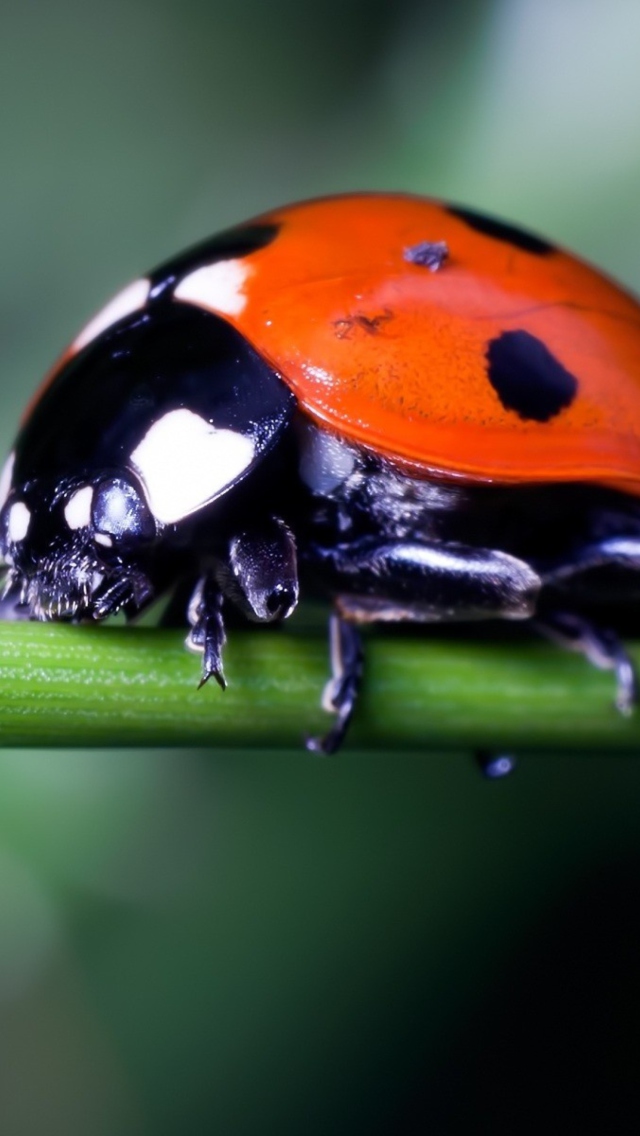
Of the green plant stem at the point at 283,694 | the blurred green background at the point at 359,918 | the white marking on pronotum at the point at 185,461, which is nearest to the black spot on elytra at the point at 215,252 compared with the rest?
the white marking on pronotum at the point at 185,461

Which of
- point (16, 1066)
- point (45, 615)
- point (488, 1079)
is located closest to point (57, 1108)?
point (16, 1066)

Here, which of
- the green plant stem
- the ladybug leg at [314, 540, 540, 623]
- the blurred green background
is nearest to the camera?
the green plant stem

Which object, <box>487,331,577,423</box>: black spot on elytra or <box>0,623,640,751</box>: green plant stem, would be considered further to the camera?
<box>487,331,577,423</box>: black spot on elytra

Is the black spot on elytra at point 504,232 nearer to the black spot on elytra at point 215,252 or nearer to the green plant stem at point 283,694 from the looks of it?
the black spot on elytra at point 215,252

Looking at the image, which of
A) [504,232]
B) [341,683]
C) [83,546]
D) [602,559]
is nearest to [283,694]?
[341,683]

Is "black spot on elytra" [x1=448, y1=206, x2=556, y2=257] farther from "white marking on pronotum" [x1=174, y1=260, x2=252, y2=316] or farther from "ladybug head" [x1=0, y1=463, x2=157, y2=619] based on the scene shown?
"ladybug head" [x1=0, y1=463, x2=157, y2=619]

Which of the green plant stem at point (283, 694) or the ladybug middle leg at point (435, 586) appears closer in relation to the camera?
the green plant stem at point (283, 694)

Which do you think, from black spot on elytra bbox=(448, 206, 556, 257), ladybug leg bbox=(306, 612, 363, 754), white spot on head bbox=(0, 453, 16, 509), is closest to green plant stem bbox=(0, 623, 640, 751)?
ladybug leg bbox=(306, 612, 363, 754)

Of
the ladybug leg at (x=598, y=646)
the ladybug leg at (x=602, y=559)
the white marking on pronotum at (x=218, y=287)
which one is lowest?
the ladybug leg at (x=598, y=646)

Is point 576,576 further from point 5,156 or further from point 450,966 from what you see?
point 5,156

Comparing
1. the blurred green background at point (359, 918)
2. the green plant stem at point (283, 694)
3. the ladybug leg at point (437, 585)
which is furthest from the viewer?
the blurred green background at point (359, 918)
